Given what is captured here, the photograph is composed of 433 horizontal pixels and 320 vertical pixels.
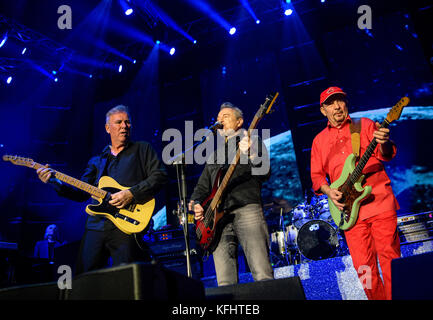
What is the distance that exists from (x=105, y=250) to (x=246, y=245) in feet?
4.31

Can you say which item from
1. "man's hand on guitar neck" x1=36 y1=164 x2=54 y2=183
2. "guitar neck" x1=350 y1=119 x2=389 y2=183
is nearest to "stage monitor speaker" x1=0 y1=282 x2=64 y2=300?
"man's hand on guitar neck" x1=36 y1=164 x2=54 y2=183

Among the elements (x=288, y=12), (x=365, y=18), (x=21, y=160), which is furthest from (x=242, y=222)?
(x=365, y=18)

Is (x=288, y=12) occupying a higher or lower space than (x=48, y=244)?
higher

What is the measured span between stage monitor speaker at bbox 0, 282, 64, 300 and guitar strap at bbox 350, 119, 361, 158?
271 centimetres

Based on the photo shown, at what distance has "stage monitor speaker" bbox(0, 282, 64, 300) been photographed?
1733 mm

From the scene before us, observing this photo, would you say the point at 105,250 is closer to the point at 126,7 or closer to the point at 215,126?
the point at 215,126

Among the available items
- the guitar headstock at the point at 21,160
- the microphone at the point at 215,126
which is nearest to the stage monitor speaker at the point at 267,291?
the microphone at the point at 215,126

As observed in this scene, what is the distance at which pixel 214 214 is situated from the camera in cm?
326

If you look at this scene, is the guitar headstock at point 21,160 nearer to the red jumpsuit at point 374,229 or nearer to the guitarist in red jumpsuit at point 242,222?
the guitarist in red jumpsuit at point 242,222
